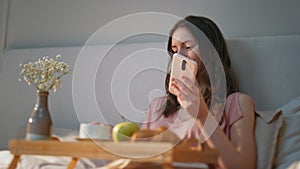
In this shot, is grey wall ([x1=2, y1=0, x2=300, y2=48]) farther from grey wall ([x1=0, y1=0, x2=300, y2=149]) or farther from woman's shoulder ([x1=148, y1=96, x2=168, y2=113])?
woman's shoulder ([x1=148, y1=96, x2=168, y2=113])

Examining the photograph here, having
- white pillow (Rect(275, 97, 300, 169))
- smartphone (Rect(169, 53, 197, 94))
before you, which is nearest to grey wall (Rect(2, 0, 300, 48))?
white pillow (Rect(275, 97, 300, 169))

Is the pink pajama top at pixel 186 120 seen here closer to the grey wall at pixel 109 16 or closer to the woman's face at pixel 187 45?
the woman's face at pixel 187 45

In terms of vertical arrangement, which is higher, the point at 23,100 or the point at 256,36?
the point at 256,36

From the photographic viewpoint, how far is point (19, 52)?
2119 mm

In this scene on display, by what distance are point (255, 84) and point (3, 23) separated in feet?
4.45

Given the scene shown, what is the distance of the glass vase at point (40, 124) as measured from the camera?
1.12 meters

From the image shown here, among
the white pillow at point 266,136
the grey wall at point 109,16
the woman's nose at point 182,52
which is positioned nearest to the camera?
the white pillow at point 266,136

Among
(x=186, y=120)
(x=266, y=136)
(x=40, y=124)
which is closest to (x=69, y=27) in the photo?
(x=186, y=120)

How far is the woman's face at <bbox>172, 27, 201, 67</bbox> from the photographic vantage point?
152 cm

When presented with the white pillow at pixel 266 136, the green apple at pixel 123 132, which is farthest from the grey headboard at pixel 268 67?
the green apple at pixel 123 132

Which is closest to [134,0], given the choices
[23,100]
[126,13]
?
[126,13]

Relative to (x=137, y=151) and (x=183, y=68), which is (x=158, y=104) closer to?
(x=183, y=68)

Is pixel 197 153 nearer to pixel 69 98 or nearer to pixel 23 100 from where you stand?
pixel 69 98

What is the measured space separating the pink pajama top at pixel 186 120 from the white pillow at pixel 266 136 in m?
0.08
